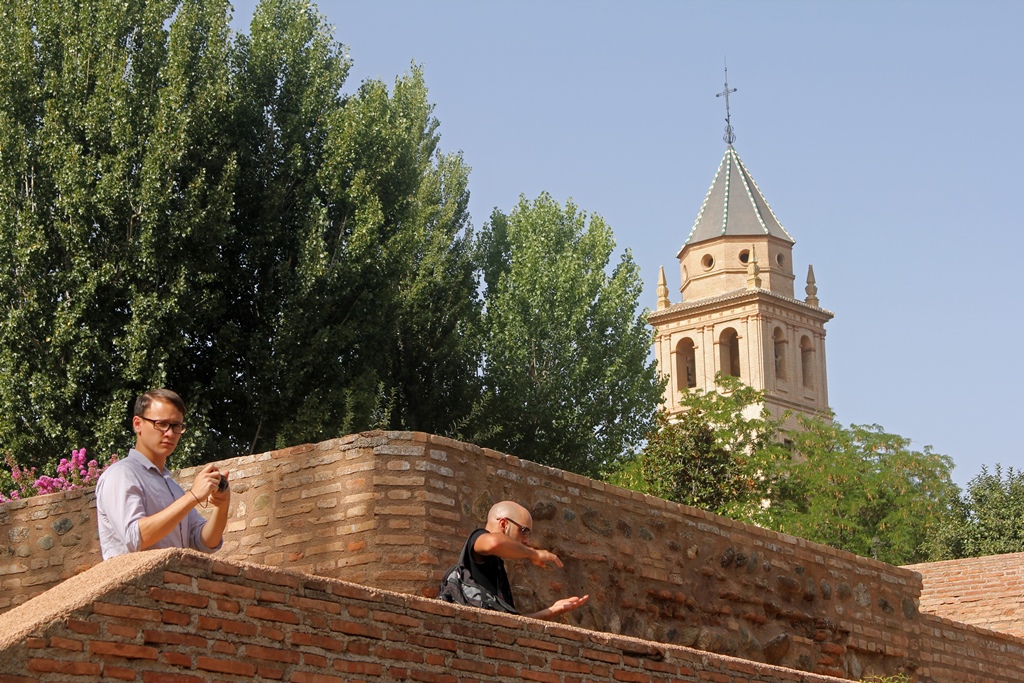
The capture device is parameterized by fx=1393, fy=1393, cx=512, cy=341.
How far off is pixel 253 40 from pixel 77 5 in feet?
9.19

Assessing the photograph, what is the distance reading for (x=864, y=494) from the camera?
35906mm

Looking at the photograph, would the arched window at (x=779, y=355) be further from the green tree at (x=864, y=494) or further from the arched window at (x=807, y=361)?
the green tree at (x=864, y=494)

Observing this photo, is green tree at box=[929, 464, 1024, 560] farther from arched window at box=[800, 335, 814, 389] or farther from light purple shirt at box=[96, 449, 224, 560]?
arched window at box=[800, 335, 814, 389]

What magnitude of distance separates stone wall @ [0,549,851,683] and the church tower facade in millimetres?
54544

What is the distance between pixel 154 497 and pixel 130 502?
0.17 metres

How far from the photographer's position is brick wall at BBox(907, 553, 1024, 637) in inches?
608

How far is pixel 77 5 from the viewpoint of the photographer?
18.1m

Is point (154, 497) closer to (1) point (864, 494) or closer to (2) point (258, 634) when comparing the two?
(2) point (258, 634)

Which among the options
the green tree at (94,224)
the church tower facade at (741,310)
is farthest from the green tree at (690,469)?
the church tower facade at (741,310)

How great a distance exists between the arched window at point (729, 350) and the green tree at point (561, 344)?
3397cm

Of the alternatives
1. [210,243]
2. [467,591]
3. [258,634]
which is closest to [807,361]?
[210,243]

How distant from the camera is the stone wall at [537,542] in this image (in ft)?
23.9

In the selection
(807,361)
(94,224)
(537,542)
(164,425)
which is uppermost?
(807,361)

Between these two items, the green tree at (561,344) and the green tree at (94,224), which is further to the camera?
the green tree at (561,344)
